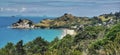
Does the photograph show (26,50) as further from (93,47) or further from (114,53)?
(114,53)

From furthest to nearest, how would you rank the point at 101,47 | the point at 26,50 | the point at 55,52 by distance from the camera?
the point at 26,50
the point at 55,52
the point at 101,47

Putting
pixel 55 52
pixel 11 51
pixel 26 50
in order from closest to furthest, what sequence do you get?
pixel 55 52 → pixel 11 51 → pixel 26 50

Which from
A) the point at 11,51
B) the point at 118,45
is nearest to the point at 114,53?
the point at 118,45

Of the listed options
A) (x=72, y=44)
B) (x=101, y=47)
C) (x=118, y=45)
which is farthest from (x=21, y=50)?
(x=118, y=45)

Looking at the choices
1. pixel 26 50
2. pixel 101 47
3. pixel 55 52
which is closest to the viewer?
pixel 101 47

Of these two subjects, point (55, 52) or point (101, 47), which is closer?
point (101, 47)

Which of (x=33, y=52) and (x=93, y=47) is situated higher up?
(x=93, y=47)

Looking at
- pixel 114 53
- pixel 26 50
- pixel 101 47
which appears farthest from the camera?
pixel 26 50

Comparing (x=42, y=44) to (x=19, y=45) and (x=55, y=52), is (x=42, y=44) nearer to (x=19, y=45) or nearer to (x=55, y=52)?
(x=19, y=45)

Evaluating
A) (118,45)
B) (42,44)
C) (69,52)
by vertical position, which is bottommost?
(42,44)
